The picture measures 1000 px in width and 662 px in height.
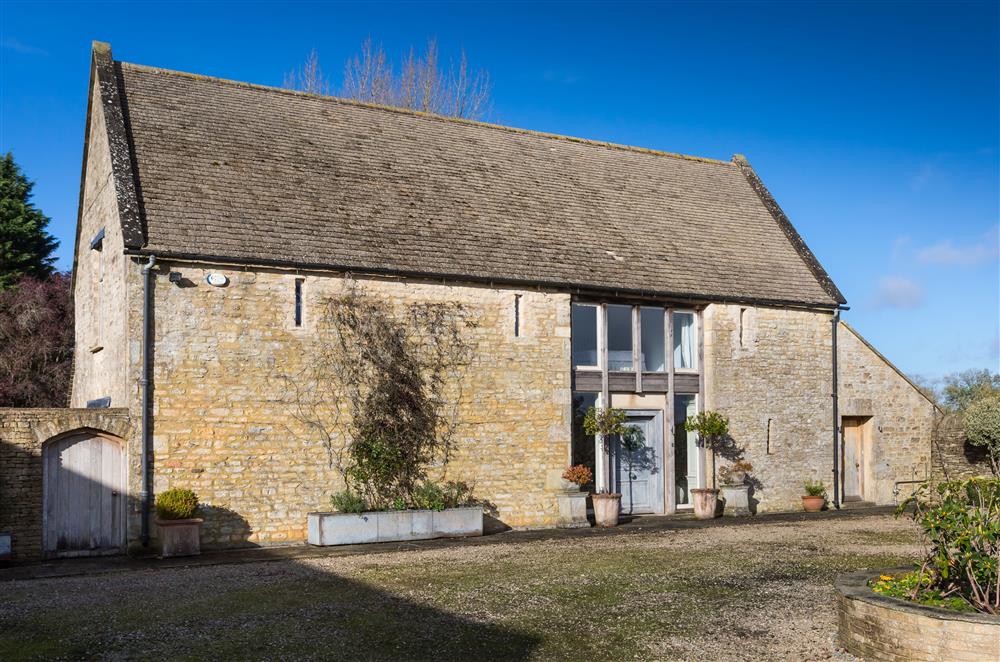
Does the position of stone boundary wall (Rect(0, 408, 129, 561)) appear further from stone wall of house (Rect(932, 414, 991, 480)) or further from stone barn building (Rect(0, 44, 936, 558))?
stone wall of house (Rect(932, 414, 991, 480))

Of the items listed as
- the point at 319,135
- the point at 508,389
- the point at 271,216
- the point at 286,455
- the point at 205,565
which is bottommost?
the point at 205,565

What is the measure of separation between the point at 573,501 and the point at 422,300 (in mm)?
4533

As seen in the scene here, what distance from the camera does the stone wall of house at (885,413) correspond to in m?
21.5

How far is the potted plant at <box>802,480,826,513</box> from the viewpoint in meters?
20.3

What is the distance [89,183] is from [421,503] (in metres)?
9.34

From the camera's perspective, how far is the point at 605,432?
18.0 meters

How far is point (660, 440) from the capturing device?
64.1 feet

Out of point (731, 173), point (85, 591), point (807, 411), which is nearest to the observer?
point (85, 591)

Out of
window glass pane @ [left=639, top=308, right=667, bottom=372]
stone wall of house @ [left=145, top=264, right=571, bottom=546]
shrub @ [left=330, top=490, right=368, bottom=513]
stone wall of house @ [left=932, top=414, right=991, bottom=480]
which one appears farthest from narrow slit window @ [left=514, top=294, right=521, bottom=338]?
stone wall of house @ [left=932, top=414, right=991, bottom=480]

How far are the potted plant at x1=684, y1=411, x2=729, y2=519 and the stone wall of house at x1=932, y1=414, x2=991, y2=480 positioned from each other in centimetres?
532

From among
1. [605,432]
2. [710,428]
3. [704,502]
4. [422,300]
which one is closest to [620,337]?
A: [605,432]

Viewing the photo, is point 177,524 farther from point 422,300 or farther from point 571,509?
point 571,509

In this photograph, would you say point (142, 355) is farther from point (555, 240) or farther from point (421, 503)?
point (555, 240)

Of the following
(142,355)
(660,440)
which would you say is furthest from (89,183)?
(660,440)
